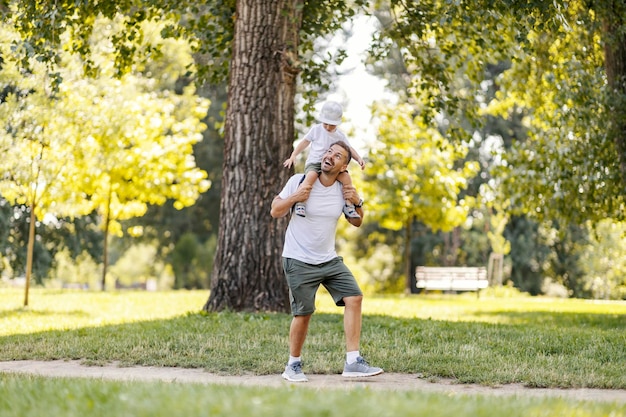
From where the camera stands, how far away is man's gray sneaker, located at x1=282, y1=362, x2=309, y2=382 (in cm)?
712

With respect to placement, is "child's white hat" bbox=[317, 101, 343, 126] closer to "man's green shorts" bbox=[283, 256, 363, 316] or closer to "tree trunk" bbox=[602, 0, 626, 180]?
"man's green shorts" bbox=[283, 256, 363, 316]

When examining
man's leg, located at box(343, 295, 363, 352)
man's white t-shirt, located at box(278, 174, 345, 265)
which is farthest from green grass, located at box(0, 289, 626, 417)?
man's white t-shirt, located at box(278, 174, 345, 265)

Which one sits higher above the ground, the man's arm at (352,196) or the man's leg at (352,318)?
the man's arm at (352,196)

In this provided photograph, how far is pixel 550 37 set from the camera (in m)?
15.9

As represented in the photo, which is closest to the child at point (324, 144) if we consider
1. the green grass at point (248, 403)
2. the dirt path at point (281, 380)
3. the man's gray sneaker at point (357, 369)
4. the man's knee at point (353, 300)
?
the man's knee at point (353, 300)

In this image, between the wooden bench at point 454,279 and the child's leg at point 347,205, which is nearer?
the child's leg at point 347,205

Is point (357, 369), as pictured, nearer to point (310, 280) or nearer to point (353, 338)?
point (353, 338)

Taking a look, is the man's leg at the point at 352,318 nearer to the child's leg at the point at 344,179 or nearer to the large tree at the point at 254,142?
the child's leg at the point at 344,179

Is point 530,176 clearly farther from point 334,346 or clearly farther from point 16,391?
point 16,391

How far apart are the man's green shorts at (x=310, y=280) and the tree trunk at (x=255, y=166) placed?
5.21 m

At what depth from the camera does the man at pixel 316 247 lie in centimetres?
707

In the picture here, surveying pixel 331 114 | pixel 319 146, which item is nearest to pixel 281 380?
pixel 319 146

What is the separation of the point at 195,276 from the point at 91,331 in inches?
1065

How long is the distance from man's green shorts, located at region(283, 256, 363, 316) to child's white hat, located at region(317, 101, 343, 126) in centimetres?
117
